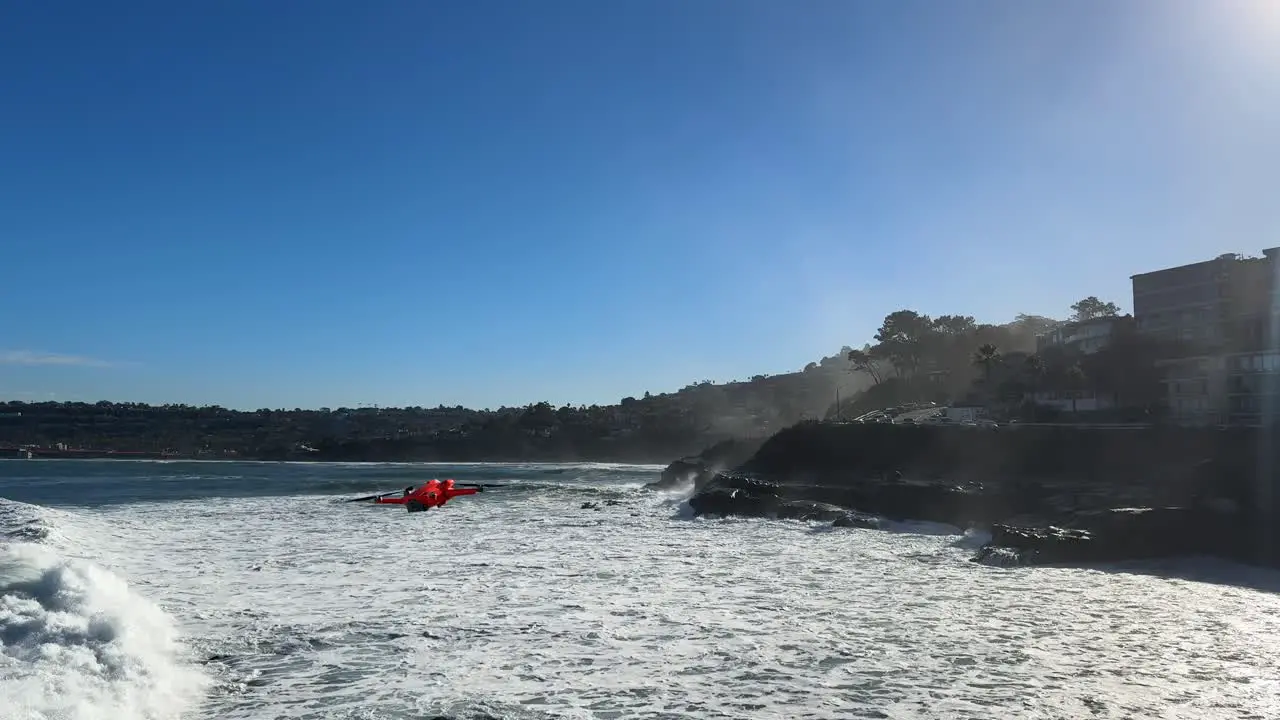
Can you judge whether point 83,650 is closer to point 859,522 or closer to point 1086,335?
point 859,522

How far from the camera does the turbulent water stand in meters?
9.35

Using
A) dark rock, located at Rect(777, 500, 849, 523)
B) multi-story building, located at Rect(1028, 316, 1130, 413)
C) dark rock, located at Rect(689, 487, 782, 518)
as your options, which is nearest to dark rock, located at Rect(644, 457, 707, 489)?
dark rock, located at Rect(689, 487, 782, 518)

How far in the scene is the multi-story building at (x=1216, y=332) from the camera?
4153 cm

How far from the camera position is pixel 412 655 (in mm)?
11242

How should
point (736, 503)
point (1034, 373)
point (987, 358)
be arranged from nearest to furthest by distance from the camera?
point (736, 503) < point (1034, 373) < point (987, 358)

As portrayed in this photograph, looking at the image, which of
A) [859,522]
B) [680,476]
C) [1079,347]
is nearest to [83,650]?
[859,522]

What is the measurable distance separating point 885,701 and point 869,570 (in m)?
9.63

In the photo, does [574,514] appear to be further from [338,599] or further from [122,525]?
[338,599]

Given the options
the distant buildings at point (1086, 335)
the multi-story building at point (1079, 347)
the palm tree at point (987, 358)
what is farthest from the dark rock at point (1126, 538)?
the palm tree at point (987, 358)

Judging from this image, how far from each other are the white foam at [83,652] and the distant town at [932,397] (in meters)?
42.3

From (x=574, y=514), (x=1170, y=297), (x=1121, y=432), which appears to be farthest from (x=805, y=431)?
(x=1170, y=297)

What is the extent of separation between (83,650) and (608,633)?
6.50 m

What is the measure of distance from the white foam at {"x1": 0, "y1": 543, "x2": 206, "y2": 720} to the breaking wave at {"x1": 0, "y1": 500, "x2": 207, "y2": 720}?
0.01 metres

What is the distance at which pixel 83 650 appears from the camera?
9.99m
